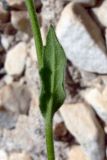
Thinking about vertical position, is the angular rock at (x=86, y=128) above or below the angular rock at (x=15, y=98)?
below

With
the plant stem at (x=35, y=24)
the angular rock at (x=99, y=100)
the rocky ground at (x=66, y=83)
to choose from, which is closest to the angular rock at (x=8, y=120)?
the rocky ground at (x=66, y=83)

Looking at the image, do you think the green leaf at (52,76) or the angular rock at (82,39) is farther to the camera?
the angular rock at (82,39)

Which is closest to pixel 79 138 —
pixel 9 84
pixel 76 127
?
pixel 76 127

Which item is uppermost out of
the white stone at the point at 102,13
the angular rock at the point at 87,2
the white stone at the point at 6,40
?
the angular rock at the point at 87,2

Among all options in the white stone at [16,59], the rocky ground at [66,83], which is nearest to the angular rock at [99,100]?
the rocky ground at [66,83]

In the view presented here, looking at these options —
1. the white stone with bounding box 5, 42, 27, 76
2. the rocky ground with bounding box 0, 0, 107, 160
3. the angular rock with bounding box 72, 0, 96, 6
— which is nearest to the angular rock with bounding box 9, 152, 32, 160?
the rocky ground with bounding box 0, 0, 107, 160

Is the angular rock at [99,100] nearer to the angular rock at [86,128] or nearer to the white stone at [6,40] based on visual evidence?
the angular rock at [86,128]

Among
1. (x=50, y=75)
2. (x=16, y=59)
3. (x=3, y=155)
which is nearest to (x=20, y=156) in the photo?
(x=3, y=155)
